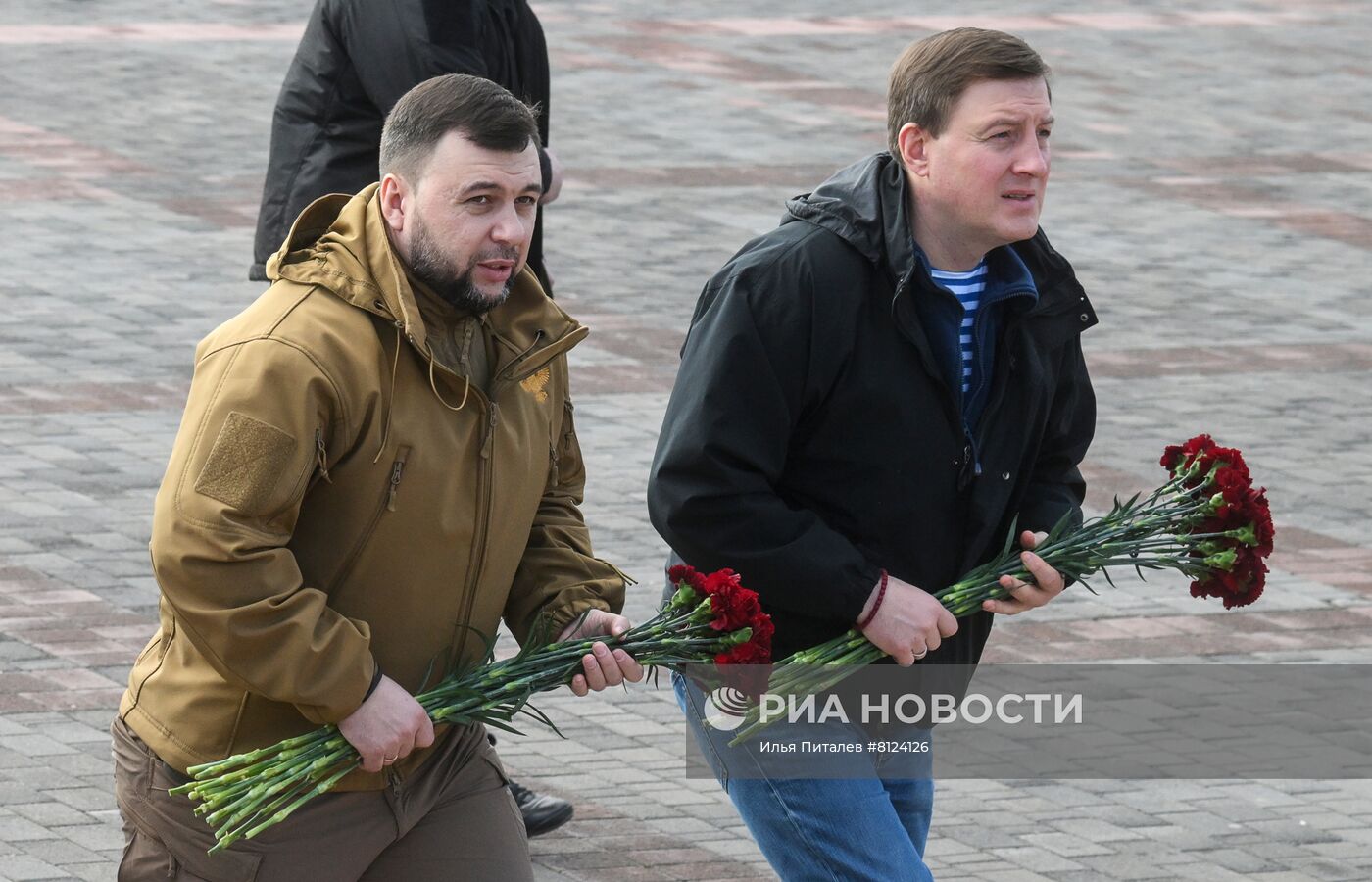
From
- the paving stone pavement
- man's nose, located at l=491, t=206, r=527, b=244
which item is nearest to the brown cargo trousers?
man's nose, located at l=491, t=206, r=527, b=244

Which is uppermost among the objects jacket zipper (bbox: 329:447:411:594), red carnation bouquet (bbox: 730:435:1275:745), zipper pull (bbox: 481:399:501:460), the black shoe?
zipper pull (bbox: 481:399:501:460)

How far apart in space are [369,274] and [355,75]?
7.30 feet

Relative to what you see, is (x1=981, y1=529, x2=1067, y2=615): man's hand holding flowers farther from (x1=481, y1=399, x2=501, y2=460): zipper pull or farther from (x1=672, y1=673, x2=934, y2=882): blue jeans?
(x1=481, y1=399, x2=501, y2=460): zipper pull

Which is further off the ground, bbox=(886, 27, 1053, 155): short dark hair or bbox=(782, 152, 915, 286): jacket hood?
bbox=(886, 27, 1053, 155): short dark hair

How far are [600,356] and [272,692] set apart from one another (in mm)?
7443

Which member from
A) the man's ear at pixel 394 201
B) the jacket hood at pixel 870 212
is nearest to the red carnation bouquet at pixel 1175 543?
the jacket hood at pixel 870 212

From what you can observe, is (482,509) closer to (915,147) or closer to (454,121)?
(454,121)

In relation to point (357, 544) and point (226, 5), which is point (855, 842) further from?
point (226, 5)

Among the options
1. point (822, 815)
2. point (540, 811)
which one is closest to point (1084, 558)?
point (822, 815)

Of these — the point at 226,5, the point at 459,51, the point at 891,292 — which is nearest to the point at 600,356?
the point at 459,51

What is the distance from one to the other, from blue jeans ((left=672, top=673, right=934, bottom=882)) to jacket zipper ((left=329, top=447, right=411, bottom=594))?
0.72 meters

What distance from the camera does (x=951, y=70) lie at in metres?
3.74

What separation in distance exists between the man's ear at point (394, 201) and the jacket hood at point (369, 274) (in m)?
0.01

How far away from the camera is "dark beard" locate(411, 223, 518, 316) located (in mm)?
3396
